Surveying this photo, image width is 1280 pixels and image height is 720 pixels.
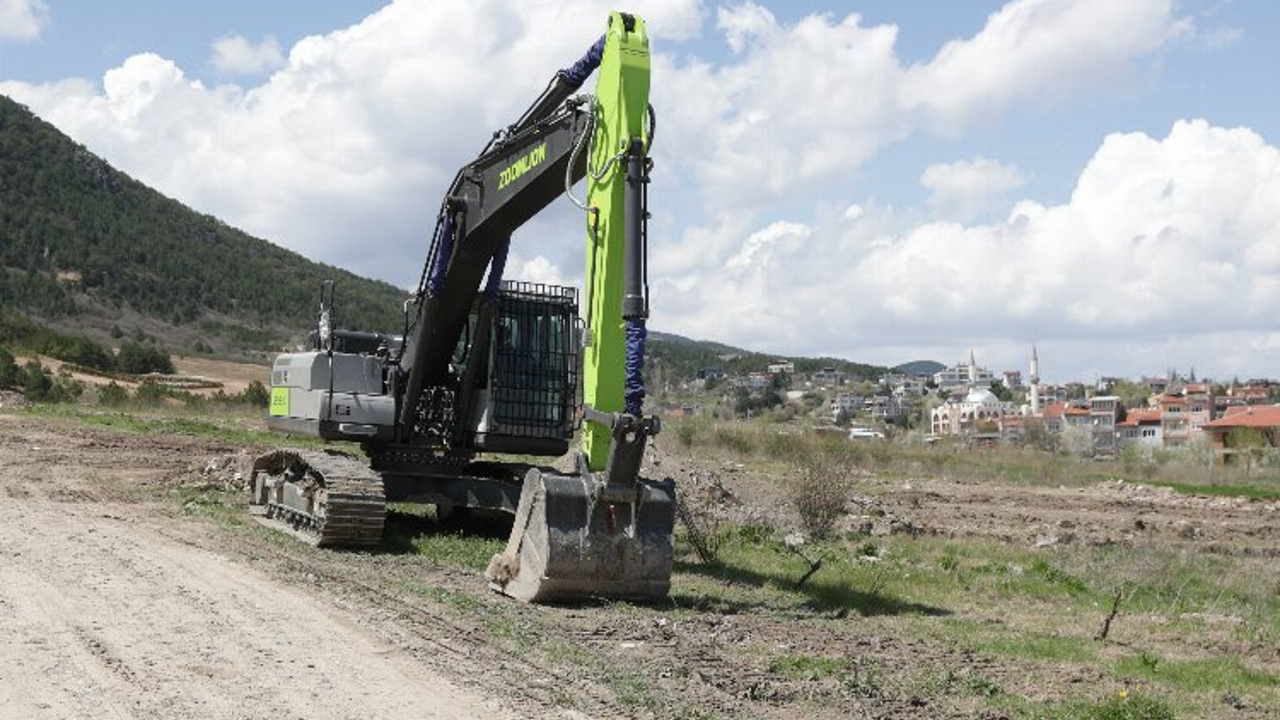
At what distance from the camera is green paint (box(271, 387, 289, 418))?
17328 mm

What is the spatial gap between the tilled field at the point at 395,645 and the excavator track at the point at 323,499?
0.98 ft

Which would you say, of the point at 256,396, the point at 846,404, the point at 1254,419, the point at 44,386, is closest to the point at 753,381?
the point at 846,404

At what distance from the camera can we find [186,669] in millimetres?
8508

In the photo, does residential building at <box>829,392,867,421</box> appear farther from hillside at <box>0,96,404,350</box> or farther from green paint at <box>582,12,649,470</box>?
green paint at <box>582,12,649,470</box>

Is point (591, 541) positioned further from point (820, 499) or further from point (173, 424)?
point (173, 424)

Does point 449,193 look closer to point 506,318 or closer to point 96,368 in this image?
point 506,318

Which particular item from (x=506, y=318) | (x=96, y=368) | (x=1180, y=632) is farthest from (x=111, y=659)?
(x=96, y=368)

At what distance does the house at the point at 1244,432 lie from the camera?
65.9m

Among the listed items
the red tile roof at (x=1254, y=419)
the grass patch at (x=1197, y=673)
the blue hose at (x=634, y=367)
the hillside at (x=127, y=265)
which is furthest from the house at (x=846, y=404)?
the blue hose at (x=634, y=367)

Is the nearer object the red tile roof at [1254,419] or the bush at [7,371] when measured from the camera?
the bush at [7,371]

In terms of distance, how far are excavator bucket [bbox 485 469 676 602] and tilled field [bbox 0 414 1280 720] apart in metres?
0.28

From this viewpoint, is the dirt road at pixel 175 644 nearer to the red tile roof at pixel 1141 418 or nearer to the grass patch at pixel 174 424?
the grass patch at pixel 174 424

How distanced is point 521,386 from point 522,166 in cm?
277

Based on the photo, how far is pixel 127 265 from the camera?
285ft
